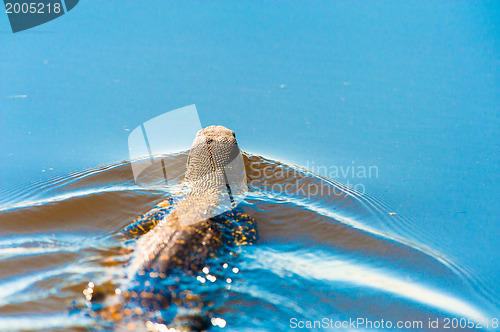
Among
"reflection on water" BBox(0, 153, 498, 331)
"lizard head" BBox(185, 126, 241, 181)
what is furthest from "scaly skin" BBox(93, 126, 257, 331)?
"reflection on water" BBox(0, 153, 498, 331)

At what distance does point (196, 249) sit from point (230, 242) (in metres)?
0.58

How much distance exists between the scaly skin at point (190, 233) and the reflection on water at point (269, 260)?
0.58 ft

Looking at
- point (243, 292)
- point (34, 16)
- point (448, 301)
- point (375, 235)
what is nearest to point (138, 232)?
point (243, 292)

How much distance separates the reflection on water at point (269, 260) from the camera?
4.49 meters

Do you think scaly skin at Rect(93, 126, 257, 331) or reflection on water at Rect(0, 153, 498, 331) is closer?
scaly skin at Rect(93, 126, 257, 331)

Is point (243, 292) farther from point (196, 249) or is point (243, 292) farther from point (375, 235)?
point (375, 235)

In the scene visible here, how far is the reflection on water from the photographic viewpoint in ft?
14.7

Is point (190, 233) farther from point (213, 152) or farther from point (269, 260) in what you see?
point (213, 152)

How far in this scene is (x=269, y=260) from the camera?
17.3 feet

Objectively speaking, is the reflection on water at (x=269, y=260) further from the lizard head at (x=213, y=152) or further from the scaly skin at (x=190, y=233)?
the lizard head at (x=213, y=152)

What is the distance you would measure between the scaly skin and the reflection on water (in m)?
0.18

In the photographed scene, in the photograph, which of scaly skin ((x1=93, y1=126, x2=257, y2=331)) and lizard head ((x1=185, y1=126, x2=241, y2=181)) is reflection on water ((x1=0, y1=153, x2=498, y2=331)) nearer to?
scaly skin ((x1=93, y1=126, x2=257, y2=331))

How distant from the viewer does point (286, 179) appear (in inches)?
273

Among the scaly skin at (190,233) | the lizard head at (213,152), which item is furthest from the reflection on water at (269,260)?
the lizard head at (213,152)
